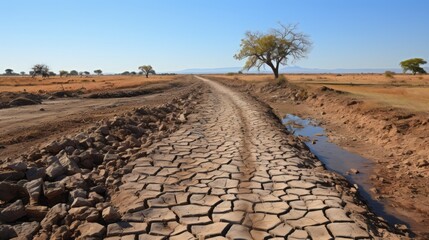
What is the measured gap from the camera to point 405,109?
39.1 feet

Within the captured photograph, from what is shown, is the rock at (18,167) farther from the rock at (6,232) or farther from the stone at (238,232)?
the stone at (238,232)

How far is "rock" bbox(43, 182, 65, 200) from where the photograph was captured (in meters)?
4.47

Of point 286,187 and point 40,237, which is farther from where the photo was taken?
point 286,187

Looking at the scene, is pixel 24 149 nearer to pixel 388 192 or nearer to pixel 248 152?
pixel 248 152

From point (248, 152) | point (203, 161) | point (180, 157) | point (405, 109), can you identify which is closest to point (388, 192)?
point (248, 152)

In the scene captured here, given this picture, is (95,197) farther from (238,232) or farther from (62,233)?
(238,232)

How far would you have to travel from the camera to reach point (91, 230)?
3660 millimetres

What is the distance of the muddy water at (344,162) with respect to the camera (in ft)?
16.9

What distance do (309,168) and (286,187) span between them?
1.45 meters

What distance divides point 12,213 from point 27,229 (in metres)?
0.41

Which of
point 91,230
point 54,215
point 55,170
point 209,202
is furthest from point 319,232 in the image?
point 55,170

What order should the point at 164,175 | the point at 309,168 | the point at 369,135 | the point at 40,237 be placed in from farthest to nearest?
the point at 369,135 → the point at 309,168 → the point at 164,175 → the point at 40,237

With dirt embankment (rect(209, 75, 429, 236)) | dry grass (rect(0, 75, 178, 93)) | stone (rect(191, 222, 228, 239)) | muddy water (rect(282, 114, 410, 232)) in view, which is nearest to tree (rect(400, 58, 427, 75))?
dry grass (rect(0, 75, 178, 93))

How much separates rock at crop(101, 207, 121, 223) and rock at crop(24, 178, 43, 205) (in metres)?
1.11
